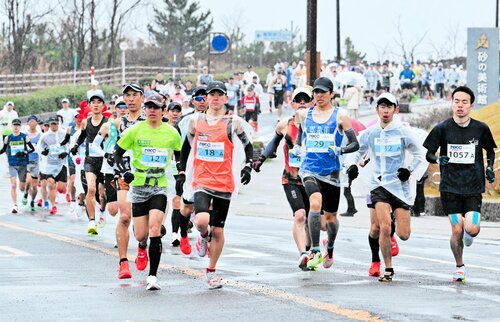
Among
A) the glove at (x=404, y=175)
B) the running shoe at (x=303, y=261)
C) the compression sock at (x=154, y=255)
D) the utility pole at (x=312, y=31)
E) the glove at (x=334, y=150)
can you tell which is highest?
the utility pole at (x=312, y=31)

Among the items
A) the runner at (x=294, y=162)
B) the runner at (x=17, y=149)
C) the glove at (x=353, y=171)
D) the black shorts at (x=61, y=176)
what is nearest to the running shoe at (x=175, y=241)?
the runner at (x=294, y=162)

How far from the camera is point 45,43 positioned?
77125 mm

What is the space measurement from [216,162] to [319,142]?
142cm

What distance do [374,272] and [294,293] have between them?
184cm

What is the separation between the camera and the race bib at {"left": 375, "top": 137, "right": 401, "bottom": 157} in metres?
13.4

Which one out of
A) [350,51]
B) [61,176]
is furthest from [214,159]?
[350,51]

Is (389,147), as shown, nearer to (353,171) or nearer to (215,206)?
(353,171)

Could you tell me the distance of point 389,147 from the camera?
13445 mm

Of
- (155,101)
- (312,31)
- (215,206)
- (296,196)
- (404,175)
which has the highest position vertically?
(312,31)

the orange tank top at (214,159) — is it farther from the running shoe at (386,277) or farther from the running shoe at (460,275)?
the running shoe at (460,275)

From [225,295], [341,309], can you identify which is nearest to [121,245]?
[225,295]

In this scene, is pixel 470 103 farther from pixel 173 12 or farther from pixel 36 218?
pixel 173 12

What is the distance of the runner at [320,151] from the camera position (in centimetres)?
1365

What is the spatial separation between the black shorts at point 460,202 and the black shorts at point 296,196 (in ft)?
6.04
